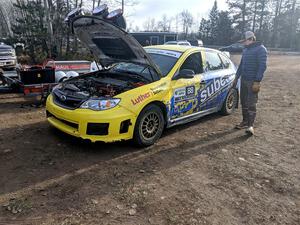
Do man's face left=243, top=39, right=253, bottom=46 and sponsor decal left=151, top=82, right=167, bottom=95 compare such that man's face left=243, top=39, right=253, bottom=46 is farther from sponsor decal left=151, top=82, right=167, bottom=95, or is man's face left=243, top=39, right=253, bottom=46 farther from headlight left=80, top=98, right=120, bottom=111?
headlight left=80, top=98, right=120, bottom=111

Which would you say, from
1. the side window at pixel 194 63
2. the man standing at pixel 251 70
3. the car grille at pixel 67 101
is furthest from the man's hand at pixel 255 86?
the car grille at pixel 67 101

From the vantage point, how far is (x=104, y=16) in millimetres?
4738

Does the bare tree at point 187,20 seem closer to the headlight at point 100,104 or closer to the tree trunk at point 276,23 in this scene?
the tree trunk at point 276,23

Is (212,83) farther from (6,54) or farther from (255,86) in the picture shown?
(6,54)

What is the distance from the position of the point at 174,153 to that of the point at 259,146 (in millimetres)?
1701

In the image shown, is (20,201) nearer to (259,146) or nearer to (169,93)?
(169,93)

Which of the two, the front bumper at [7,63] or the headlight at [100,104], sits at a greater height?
the front bumper at [7,63]

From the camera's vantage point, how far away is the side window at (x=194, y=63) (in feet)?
18.2

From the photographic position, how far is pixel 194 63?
5785mm

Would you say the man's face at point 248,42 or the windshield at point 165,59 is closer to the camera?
the windshield at point 165,59

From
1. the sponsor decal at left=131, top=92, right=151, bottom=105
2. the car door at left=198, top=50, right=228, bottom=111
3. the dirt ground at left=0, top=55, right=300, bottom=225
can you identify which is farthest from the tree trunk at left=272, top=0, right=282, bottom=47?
the sponsor decal at left=131, top=92, right=151, bottom=105

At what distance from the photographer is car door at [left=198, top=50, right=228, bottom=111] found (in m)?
5.97

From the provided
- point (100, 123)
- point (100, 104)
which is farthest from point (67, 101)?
point (100, 123)

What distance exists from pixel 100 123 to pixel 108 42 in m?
1.95
